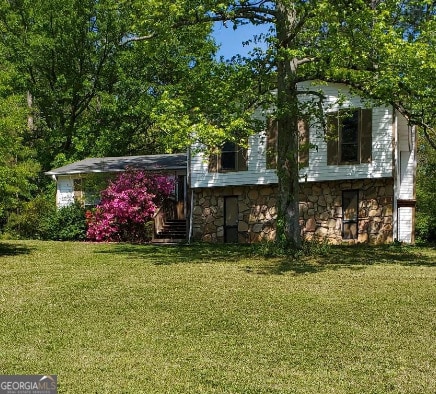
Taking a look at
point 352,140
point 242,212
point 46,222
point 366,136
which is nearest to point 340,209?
point 352,140

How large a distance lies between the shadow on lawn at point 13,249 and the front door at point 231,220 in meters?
7.95

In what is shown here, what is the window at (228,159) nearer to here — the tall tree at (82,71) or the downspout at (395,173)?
the downspout at (395,173)

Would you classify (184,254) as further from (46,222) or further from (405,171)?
(405,171)

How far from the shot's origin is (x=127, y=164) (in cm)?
2539

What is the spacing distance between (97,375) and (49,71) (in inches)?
1142

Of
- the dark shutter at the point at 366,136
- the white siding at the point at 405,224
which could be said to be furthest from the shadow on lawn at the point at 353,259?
the dark shutter at the point at 366,136

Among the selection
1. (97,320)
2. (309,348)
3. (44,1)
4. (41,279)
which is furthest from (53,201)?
(309,348)

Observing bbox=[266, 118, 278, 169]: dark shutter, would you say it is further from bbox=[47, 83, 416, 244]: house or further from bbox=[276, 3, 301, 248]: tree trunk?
bbox=[276, 3, 301, 248]: tree trunk

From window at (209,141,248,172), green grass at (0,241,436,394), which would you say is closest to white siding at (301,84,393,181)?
window at (209,141,248,172)

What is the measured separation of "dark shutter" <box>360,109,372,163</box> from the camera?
20.2 metres

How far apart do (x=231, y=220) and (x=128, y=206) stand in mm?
4205

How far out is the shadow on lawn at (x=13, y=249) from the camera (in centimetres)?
1644

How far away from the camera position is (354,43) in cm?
1338

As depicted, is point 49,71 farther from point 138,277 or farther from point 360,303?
point 360,303
